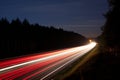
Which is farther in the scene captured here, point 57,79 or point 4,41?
point 4,41

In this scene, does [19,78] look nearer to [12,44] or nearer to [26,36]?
[12,44]

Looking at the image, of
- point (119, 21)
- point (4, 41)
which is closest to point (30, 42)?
point (4, 41)

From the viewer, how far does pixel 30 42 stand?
8531cm

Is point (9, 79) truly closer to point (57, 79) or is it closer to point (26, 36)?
point (57, 79)

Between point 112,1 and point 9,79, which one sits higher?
point 112,1

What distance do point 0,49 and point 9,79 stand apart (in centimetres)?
4365

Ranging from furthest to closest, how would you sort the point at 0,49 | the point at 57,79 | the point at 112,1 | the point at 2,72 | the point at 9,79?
the point at 0,49 → the point at 112,1 → the point at 2,72 → the point at 57,79 → the point at 9,79

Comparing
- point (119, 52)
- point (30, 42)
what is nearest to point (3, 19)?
point (30, 42)

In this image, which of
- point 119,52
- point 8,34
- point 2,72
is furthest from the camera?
point 8,34

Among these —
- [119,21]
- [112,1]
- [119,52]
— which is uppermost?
[112,1]

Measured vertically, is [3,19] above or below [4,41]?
above

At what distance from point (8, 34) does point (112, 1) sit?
50.8 metres

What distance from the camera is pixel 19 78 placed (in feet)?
66.3

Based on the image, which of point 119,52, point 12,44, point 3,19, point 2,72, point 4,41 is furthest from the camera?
point 3,19
